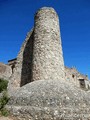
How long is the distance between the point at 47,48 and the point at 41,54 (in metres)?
0.68

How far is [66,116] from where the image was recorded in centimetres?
784

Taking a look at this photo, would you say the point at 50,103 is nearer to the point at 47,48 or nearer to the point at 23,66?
the point at 47,48

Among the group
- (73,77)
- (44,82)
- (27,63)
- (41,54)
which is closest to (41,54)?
(41,54)

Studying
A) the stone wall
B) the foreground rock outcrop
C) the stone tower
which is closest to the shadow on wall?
the stone tower

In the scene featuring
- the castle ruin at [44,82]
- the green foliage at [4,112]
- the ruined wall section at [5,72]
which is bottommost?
the green foliage at [4,112]

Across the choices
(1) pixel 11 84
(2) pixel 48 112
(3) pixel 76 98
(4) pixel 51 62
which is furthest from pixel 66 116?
(1) pixel 11 84

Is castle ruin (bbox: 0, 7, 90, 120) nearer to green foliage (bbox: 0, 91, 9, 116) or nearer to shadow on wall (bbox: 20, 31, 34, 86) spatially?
shadow on wall (bbox: 20, 31, 34, 86)

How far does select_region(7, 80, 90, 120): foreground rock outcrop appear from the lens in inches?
314

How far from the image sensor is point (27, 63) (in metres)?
15.5

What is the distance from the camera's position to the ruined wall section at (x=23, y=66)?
49.4 ft

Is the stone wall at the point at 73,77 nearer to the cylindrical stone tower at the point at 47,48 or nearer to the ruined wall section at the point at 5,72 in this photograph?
the ruined wall section at the point at 5,72

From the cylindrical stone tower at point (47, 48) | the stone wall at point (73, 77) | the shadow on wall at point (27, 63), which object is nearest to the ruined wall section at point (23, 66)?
the shadow on wall at point (27, 63)

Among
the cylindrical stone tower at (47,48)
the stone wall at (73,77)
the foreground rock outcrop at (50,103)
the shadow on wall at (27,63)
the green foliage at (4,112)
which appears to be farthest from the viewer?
the stone wall at (73,77)

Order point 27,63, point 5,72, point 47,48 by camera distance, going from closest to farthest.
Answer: point 47,48 → point 27,63 → point 5,72
